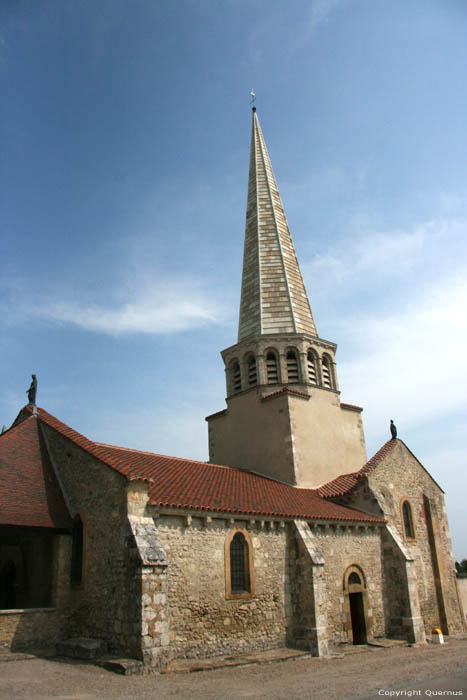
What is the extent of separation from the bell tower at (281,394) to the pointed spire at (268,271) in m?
0.06

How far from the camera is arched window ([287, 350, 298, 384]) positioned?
25.8 m

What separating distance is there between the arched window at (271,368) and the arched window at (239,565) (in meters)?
10.6

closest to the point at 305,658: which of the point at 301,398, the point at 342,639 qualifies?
the point at 342,639

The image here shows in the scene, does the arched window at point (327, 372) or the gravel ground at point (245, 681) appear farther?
the arched window at point (327, 372)

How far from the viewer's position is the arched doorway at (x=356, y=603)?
1859cm

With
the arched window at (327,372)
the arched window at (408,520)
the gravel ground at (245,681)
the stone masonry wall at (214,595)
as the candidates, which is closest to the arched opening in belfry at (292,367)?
the arched window at (327,372)

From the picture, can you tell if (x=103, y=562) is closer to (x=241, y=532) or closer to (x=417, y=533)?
(x=241, y=532)

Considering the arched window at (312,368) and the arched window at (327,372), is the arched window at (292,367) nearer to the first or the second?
the arched window at (312,368)

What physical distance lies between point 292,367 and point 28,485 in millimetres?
13717

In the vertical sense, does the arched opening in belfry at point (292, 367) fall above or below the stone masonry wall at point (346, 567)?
above

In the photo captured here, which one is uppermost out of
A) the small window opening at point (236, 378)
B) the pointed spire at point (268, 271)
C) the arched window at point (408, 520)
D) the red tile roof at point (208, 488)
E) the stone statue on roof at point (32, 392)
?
the pointed spire at point (268, 271)

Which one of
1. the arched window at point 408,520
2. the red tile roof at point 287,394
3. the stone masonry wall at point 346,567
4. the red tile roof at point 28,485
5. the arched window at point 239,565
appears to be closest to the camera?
the red tile roof at point 28,485

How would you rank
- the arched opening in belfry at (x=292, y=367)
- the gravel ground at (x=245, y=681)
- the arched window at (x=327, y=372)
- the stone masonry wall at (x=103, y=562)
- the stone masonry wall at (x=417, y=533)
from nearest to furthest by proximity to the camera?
the gravel ground at (x=245, y=681) < the stone masonry wall at (x=103, y=562) < the stone masonry wall at (x=417, y=533) < the arched opening in belfry at (x=292, y=367) < the arched window at (x=327, y=372)

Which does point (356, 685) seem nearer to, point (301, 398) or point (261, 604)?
point (261, 604)
